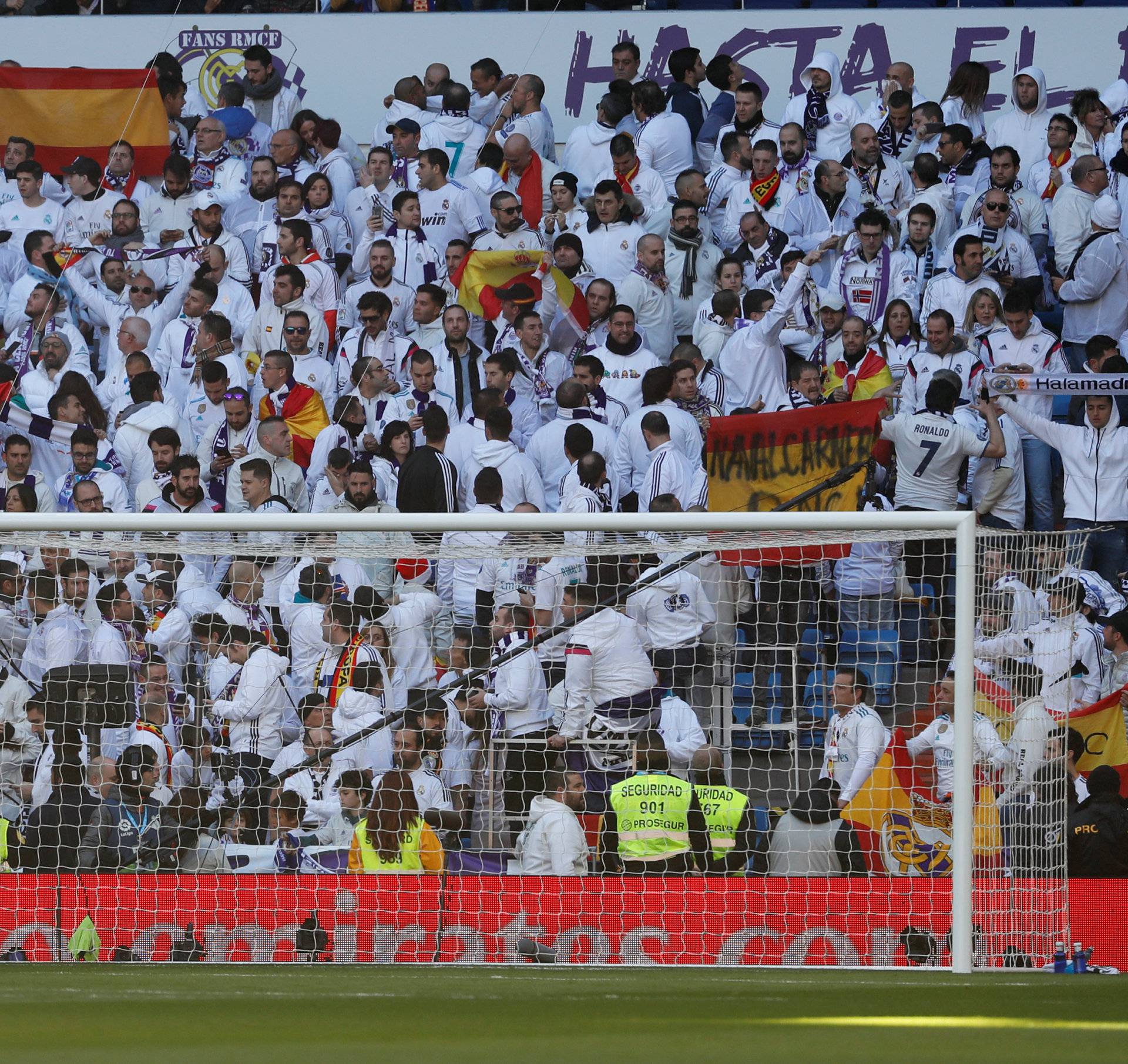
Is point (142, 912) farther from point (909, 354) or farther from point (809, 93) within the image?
point (809, 93)

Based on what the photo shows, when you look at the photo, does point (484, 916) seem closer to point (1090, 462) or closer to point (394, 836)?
point (394, 836)

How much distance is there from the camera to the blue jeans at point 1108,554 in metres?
8.76

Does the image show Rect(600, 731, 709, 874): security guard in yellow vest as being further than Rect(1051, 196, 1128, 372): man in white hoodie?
No

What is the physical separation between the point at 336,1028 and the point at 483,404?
497cm

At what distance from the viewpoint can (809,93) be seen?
10977mm

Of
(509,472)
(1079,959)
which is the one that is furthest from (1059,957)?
(509,472)

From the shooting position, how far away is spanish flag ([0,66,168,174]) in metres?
11.2

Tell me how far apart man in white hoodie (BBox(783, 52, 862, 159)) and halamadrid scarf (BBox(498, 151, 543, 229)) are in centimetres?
174

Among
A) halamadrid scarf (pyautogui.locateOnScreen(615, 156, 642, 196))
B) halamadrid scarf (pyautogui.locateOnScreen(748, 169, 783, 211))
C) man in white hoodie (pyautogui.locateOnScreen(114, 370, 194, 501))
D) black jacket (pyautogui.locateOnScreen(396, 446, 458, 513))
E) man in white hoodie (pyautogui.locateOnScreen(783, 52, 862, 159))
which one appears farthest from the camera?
man in white hoodie (pyautogui.locateOnScreen(783, 52, 862, 159))

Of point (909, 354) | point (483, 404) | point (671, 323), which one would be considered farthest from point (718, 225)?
point (483, 404)

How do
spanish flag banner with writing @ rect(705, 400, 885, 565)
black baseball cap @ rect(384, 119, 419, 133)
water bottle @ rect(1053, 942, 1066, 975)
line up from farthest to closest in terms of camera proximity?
1. black baseball cap @ rect(384, 119, 419, 133)
2. spanish flag banner with writing @ rect(705, 400, 885, 565)
3. water bottle @ rect(1053, 942, 1066, 975)

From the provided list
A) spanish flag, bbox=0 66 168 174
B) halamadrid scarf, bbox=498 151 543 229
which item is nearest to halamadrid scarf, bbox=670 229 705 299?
halamadrid scarf, bbox=498 151 543 229

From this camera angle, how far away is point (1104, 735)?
738 centimetres

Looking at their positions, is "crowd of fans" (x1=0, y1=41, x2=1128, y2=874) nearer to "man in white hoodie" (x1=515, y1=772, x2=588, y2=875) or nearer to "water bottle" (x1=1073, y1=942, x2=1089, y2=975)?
"man in white hoodie" (x1=515, y1=772, x2=588, y2=875)
